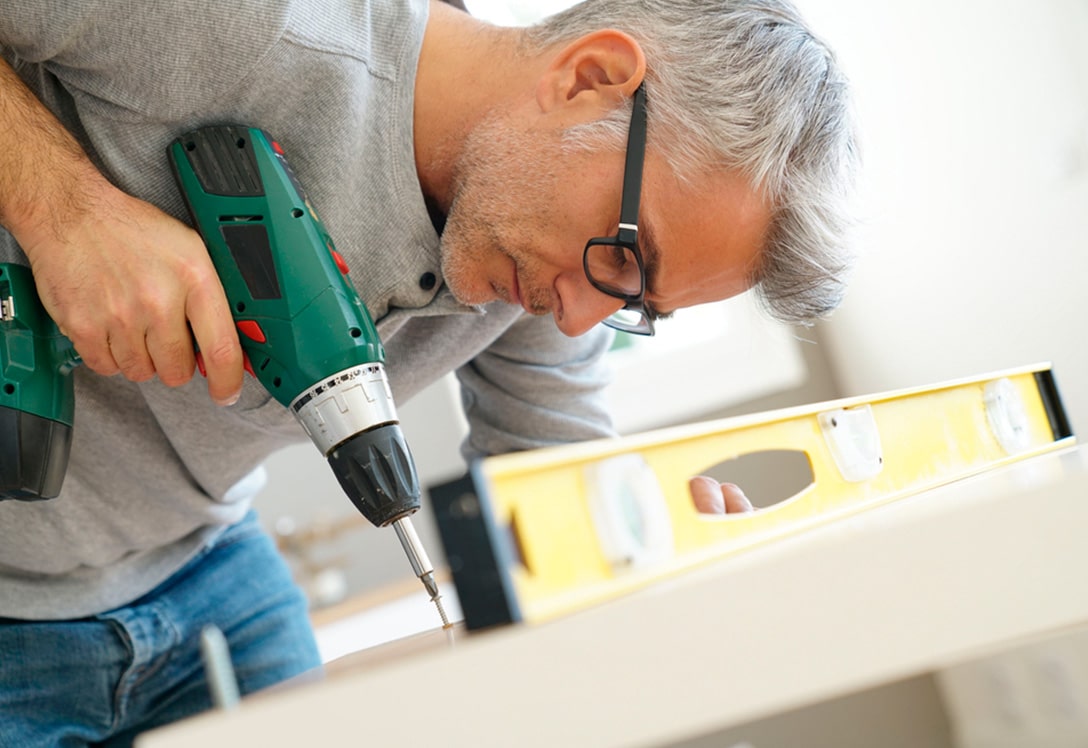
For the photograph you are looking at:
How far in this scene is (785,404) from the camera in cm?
210

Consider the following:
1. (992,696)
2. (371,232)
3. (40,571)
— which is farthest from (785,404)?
(40,571)

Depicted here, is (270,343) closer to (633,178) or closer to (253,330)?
(253,330)

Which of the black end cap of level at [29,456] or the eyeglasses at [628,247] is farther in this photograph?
the eyeglasses at [628,247]

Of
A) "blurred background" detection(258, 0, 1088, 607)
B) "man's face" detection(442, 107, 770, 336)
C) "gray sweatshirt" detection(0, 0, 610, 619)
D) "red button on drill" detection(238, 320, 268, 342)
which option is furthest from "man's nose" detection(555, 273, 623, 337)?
"red button on drill" detection(238, 320, 268, 342)

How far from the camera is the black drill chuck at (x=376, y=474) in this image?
813mm

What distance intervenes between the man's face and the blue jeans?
1.66 ft

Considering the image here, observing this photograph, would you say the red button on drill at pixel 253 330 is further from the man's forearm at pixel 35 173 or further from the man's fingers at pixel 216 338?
the man's forearm at pixel 35 173

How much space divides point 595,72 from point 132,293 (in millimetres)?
536

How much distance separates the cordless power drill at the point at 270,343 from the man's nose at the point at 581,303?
0.88 feet

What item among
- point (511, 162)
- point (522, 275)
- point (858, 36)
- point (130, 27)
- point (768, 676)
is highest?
point (858, 36)

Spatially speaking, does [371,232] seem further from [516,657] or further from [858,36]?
A: [858,36]

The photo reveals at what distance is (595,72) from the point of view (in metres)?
1.04

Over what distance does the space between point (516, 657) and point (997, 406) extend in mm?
766

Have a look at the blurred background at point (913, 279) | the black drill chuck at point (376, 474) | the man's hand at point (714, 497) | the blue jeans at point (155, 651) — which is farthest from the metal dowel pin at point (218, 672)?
the blurred background at point (913, 279)
